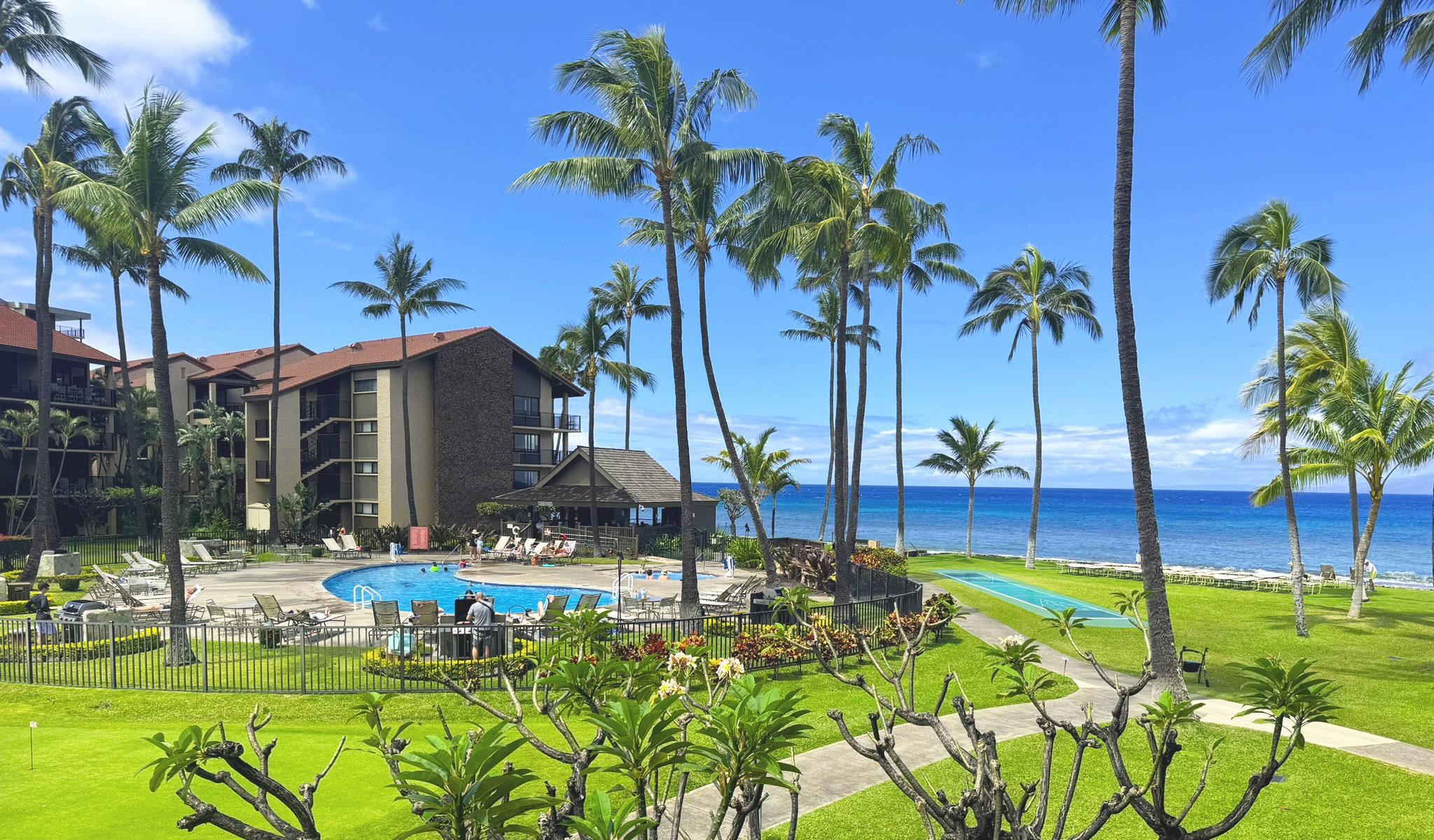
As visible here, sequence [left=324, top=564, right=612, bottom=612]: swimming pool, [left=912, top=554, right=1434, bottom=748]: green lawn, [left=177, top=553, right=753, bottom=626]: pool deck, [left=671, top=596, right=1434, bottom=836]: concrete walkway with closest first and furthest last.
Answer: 1. [left=671, top=596, right=1434, bottom=836]: concrete walkway
2. [left=912, top=554, right=1434, bottom=748]: green lawn
3. [left=177, top=553, right=753, bottom=626]: pool deck
4. [left=324, top=564, right=612, bottom=612]: swimming pool

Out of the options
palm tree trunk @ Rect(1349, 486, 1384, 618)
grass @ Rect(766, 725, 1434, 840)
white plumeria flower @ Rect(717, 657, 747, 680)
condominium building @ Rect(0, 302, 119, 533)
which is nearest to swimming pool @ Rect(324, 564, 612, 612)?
grass @ Rect(766, 725, 1434, 840)

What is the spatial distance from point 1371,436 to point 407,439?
36412mm

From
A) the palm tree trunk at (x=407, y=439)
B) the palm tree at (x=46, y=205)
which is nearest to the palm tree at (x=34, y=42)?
the palm tree at (x=46, y=205)

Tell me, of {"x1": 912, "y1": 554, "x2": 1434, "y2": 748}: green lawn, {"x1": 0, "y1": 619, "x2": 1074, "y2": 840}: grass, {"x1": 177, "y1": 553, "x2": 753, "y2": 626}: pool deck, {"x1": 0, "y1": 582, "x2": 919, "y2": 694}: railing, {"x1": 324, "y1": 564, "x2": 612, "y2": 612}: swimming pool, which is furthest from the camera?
{"x1": 324, "y1": 564, "x2": 612, "y2": 612}: swimming pool

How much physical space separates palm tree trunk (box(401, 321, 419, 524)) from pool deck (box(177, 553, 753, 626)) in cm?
375

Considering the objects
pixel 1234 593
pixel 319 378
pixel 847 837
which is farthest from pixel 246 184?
pixel 1234 593

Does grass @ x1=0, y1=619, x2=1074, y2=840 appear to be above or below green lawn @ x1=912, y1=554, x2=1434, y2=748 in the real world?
above

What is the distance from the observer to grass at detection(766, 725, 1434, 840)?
8.10 m

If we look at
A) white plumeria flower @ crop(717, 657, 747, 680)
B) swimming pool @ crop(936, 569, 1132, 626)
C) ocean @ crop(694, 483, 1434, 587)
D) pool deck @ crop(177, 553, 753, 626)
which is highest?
white plumeria flower @ crop(717, 657, 747, 680)

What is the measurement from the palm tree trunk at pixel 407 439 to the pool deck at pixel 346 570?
3.75 metres

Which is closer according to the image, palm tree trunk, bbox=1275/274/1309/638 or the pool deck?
palm tree trunk, bbox=1275/274/1309/638

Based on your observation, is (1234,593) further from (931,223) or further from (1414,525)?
(1414,525)

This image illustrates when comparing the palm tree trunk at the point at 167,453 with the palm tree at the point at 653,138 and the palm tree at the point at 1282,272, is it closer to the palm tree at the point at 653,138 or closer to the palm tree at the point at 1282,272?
the palm tree at the point at 653,138

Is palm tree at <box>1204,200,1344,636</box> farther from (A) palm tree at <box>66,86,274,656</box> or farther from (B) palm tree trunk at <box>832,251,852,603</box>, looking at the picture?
(A) palm tree at <box>66,86,274,656</box>
